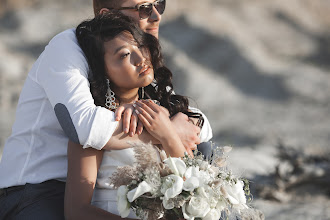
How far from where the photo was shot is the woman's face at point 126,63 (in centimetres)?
313

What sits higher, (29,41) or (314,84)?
(314,84)

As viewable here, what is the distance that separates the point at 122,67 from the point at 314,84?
705 cm

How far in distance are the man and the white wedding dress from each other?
0.12 metres

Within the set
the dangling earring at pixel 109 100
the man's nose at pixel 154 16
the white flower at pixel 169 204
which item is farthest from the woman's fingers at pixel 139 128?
the man's nose at pixel 154 16

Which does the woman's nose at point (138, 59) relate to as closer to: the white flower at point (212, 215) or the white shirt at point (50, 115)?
the white shirt at point (50, 115)

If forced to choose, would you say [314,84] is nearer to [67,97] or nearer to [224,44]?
[224,44]

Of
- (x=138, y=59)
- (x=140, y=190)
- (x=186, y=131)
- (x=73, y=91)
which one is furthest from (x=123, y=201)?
(x=138, y=59)

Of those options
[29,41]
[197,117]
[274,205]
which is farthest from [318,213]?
[29,41]

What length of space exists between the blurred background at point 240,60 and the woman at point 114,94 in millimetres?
4729

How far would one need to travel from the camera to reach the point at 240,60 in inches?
370

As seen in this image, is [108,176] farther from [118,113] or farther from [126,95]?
[126,95]

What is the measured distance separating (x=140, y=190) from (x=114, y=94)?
0.93m

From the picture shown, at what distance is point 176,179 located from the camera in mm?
2523

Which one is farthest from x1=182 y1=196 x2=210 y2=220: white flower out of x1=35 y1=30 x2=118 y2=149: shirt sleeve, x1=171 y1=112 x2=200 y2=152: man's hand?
x1=171 y1=112 x2=200 y2=152: man's hand
